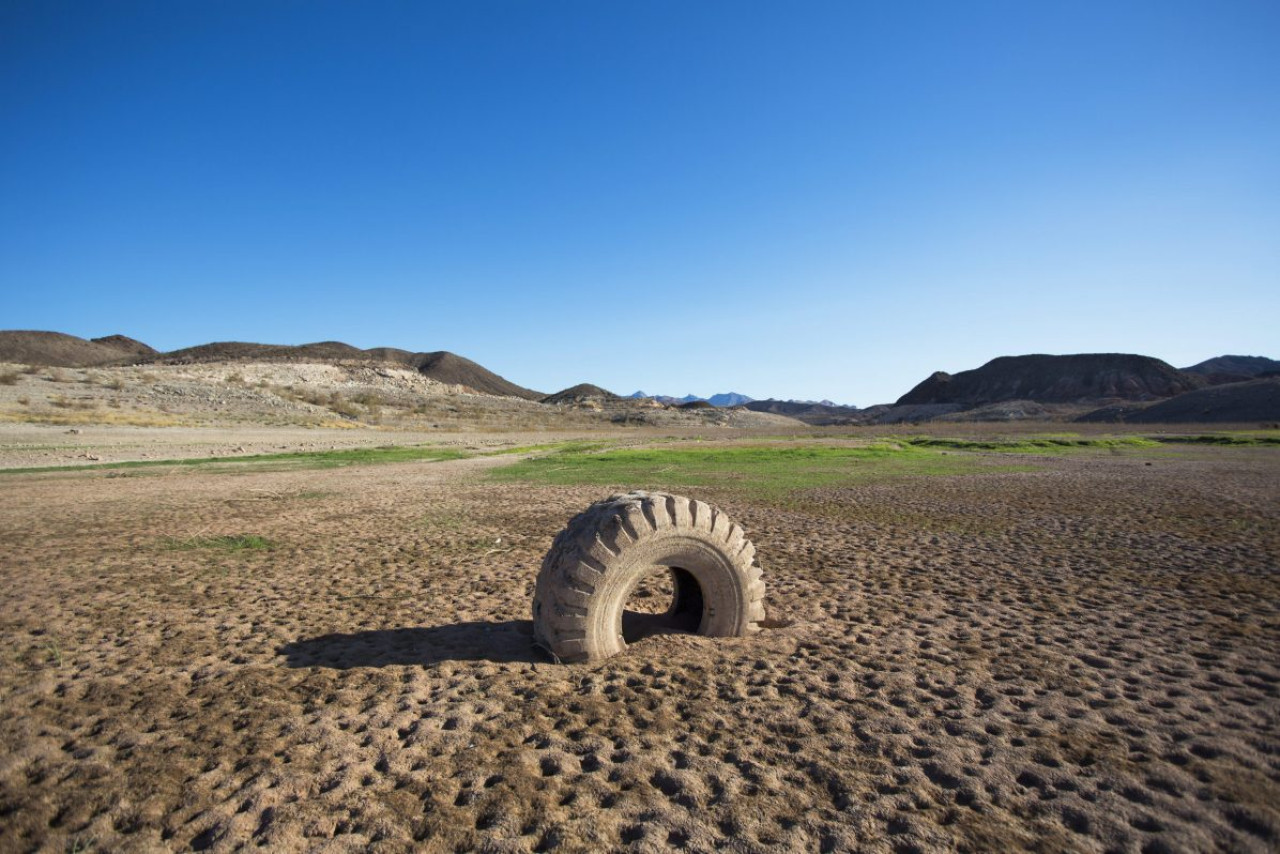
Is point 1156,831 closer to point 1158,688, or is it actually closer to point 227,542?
point 1158,688

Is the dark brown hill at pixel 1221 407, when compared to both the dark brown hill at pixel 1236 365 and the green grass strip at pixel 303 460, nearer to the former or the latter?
the green grass strip at pixel 303 460

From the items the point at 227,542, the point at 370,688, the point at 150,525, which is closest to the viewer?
the point at 370,688

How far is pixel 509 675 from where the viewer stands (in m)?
5.92

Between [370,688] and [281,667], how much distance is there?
1.18 m

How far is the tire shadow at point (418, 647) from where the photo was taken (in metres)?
6.36

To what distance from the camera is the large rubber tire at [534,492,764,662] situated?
604 centimetres

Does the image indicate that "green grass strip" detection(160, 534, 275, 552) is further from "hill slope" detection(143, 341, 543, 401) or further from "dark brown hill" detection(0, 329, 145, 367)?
"dark brown hill" detection(0, 329, 145, 367)

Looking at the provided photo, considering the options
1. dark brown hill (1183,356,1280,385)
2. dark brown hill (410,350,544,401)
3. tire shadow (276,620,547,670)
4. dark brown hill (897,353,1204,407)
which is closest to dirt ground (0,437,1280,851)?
tire shadow (276,620,547,670)

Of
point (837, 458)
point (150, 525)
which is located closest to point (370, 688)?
point (150, 525)

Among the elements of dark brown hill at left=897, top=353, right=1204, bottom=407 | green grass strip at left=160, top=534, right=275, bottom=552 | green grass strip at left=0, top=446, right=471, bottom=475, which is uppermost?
dark brown hill at left=897, top=353, right=1204, bottom=407

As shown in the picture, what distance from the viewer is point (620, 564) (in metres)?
6.09

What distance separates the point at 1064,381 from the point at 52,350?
197 meters

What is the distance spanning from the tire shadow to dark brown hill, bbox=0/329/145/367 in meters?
133

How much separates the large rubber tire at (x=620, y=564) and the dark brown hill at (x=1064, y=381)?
138 meters
